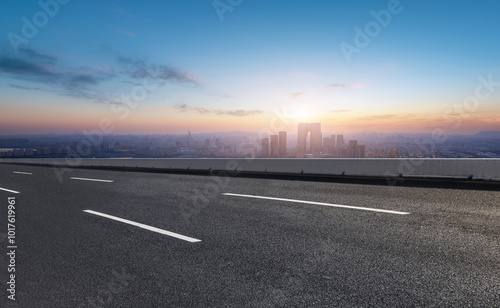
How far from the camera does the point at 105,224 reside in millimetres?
6105

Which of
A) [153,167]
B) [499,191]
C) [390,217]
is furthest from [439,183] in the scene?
[153,167]

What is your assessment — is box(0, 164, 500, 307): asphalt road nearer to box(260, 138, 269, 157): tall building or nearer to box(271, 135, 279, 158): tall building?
box(260, 138, 269, 157): tall building

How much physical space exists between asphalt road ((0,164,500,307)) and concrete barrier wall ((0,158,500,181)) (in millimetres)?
2055

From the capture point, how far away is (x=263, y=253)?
4234 mm

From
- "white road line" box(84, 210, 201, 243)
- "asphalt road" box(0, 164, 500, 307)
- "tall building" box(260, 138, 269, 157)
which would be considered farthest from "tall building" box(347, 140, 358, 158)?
"white road line" box(84, 210, 201, 243)

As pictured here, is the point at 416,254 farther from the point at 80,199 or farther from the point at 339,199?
the point at 80,199

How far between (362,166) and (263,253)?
860 centimetres

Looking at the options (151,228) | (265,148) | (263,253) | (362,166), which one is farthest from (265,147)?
(263,253)

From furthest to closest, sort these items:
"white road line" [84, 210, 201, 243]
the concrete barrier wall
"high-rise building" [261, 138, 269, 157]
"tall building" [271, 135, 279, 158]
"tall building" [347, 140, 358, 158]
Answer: "tall building" [271, 135, 279, 158]
"high-rise building" [261, 138, 269, 157]
"tall building" [347, 140, 358, 158]
the concrete barrier wall
"white road line" [84, 210, 201, 243]

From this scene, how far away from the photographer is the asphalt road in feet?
10.2

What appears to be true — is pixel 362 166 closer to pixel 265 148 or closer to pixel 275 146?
pixel 265 148

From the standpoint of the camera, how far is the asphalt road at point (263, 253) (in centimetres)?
310

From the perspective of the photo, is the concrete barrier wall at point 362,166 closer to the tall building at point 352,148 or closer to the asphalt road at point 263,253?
the tall building at point 352,148

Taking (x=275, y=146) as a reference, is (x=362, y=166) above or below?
below
